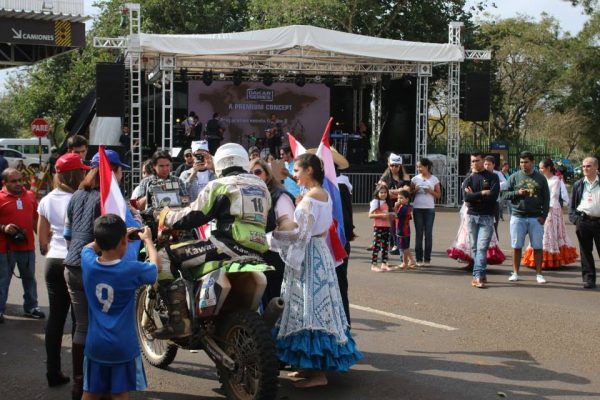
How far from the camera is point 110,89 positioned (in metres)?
24.3

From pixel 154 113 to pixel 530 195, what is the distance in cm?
1878

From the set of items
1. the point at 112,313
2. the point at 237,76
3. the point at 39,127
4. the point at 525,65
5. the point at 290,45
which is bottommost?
the point at 112,313

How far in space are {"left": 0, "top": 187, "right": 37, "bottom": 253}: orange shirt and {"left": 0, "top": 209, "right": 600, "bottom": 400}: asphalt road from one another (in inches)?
32.1

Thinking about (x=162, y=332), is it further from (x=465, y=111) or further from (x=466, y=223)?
(x=465, y=111)

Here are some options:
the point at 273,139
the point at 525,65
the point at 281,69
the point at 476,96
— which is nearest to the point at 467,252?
the point at 476,96

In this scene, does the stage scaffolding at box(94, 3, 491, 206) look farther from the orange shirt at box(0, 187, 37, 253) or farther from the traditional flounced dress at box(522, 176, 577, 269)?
the orange shirt at box(0, 187, 37, 253)

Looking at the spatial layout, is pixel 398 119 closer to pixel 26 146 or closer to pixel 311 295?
pixel 311 295

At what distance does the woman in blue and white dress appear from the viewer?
6.54 metres

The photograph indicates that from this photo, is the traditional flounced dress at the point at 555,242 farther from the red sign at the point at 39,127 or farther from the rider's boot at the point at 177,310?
the red sign at the point at 39,127

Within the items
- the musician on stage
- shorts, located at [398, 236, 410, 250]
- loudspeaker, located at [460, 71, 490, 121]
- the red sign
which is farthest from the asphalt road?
the red sign

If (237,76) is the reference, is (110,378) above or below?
below

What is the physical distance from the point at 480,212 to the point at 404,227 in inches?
78.1

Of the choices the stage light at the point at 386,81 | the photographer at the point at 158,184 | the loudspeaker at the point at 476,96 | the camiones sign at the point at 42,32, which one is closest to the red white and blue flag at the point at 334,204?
the photographer at the point at 158,184

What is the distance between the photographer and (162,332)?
→ 20.9ft
